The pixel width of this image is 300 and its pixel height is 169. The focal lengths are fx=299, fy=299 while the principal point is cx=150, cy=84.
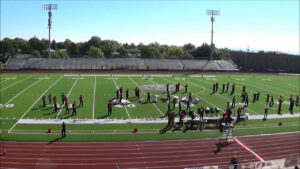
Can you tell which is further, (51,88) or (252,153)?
(51,88)

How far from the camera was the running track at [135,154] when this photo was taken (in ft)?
50.8

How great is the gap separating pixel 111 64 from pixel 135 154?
5250cm

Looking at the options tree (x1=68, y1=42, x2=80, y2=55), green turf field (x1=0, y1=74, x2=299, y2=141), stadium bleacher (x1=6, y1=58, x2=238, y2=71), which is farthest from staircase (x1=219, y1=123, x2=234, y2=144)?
tree (x1=68, y1=42, x2=80, y2=55)

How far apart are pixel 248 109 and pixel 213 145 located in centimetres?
1117

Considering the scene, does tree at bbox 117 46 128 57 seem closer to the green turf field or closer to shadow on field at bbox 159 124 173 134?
the green turf field

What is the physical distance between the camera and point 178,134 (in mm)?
20312

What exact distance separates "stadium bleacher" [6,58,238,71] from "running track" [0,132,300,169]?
47014mm

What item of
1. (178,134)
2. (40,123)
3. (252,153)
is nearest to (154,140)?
(178,134)

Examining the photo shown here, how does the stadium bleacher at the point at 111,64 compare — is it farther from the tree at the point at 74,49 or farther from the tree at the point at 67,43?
the tree at the point at 67,43

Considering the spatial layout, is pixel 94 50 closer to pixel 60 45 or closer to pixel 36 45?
pixel 36 45

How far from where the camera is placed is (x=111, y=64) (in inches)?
2677

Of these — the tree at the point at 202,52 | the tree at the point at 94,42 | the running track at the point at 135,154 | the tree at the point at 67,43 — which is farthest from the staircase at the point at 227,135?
the tree at the point at 67,43

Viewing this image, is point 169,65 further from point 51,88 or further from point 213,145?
point 213,145

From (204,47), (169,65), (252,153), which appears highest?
(204,47)
